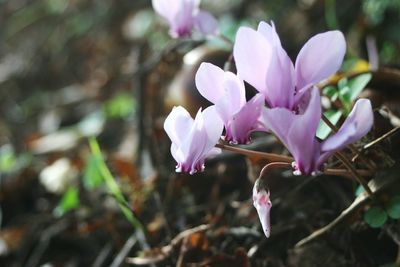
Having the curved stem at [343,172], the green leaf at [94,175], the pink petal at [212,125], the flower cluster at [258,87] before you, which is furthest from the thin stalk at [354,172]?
the green leaf at [94,175]

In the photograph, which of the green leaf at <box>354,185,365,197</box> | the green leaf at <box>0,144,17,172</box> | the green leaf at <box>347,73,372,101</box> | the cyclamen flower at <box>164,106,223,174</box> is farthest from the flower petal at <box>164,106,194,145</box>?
the green leaf at <box>0,144,17,172</box>

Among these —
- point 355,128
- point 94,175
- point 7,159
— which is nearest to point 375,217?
point 355,128

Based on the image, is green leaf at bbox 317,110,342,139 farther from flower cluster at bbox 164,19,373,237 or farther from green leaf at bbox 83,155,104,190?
green leaf at bbox 83,155,104,190

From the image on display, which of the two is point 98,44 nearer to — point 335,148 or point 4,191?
point 4,191

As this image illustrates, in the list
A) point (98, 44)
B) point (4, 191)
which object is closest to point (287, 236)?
point (4, 191)

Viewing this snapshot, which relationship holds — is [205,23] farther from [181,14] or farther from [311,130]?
[311,130]

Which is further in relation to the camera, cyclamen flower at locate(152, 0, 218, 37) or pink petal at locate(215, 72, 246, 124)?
cyclamen flower at locate(152, 0, 218, 37)
